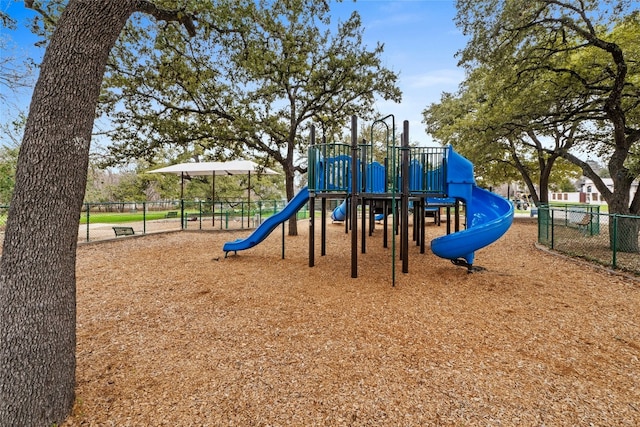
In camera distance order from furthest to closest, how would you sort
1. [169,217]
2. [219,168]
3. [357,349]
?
[169,217] < [219,168] < [357,349]

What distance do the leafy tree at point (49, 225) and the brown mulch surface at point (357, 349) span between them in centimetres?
38

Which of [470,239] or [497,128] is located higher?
[497,128]

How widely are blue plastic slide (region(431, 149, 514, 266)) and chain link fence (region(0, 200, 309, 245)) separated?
9.55 m

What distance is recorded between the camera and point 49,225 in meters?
2.01

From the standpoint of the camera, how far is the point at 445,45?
9.27m

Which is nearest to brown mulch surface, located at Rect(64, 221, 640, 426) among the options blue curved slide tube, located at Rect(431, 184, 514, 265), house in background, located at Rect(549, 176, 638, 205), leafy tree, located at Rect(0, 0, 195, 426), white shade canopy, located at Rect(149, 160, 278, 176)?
leafy tree, located at Rect(0, 0, 195, 426)

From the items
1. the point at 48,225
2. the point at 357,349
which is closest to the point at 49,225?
the point at 48,225

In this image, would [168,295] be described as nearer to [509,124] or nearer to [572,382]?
[572,382]

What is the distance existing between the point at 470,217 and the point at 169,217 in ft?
57.1

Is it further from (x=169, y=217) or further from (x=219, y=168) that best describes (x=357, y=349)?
(x=169, y=217)

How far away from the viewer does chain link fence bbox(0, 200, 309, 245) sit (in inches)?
471

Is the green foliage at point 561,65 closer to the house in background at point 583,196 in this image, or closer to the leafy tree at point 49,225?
the leafy tree at point 49,225

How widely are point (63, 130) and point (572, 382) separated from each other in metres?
4.26

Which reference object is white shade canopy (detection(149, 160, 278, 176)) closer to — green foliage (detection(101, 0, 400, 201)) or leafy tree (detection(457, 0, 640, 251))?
green foliage (detection(101, 0, 400, 201))
